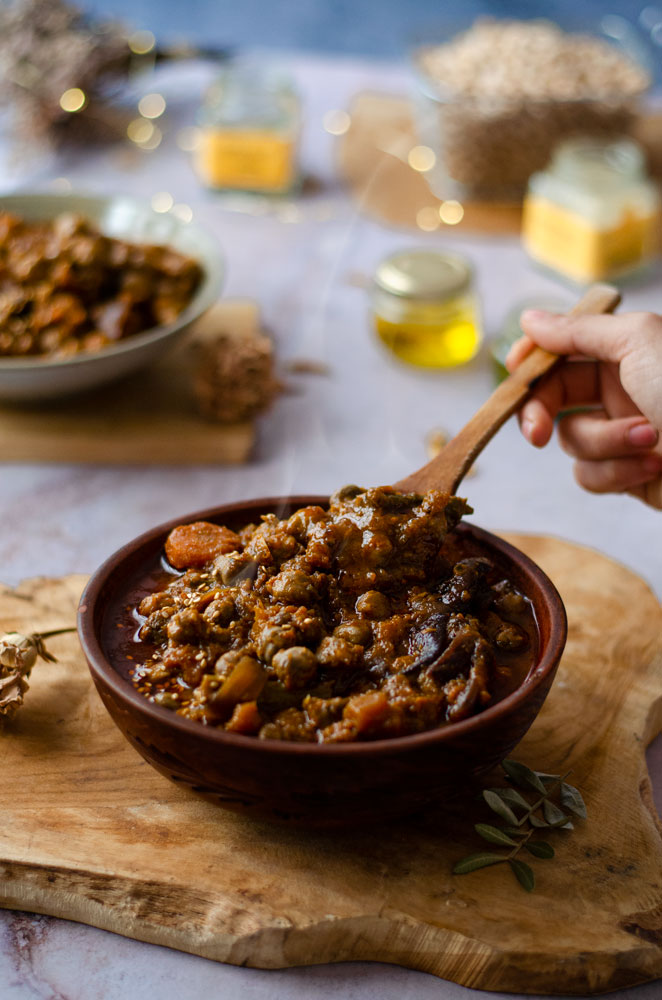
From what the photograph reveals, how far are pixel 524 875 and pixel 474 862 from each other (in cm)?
7

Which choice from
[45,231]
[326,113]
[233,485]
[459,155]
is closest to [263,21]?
[326,113]

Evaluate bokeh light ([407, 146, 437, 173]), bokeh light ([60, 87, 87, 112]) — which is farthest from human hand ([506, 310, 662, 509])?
bokeh light ([60, 87, 87, 112])

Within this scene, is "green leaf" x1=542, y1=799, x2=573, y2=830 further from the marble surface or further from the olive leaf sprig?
the marble surface

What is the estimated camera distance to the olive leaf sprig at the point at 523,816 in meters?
1.34

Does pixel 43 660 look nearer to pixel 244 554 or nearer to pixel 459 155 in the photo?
pixel 244 554

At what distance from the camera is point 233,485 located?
235 centimetres

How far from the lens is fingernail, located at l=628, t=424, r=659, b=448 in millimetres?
2064

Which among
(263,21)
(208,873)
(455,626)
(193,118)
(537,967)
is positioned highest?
(455,626)

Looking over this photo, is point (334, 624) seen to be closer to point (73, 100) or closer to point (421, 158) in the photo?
point (421, 158)

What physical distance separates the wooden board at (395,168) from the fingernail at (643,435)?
1575mm

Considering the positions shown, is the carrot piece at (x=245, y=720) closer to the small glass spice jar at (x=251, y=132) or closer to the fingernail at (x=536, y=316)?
the fingernail at (x=536, y=316)

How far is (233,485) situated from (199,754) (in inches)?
45.8

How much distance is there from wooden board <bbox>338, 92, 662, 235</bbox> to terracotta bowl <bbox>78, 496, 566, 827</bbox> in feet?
7.85

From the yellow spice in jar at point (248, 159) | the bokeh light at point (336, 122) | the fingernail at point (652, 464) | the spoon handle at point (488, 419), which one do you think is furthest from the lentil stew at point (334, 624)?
the bokeh light at point (336, 122)
